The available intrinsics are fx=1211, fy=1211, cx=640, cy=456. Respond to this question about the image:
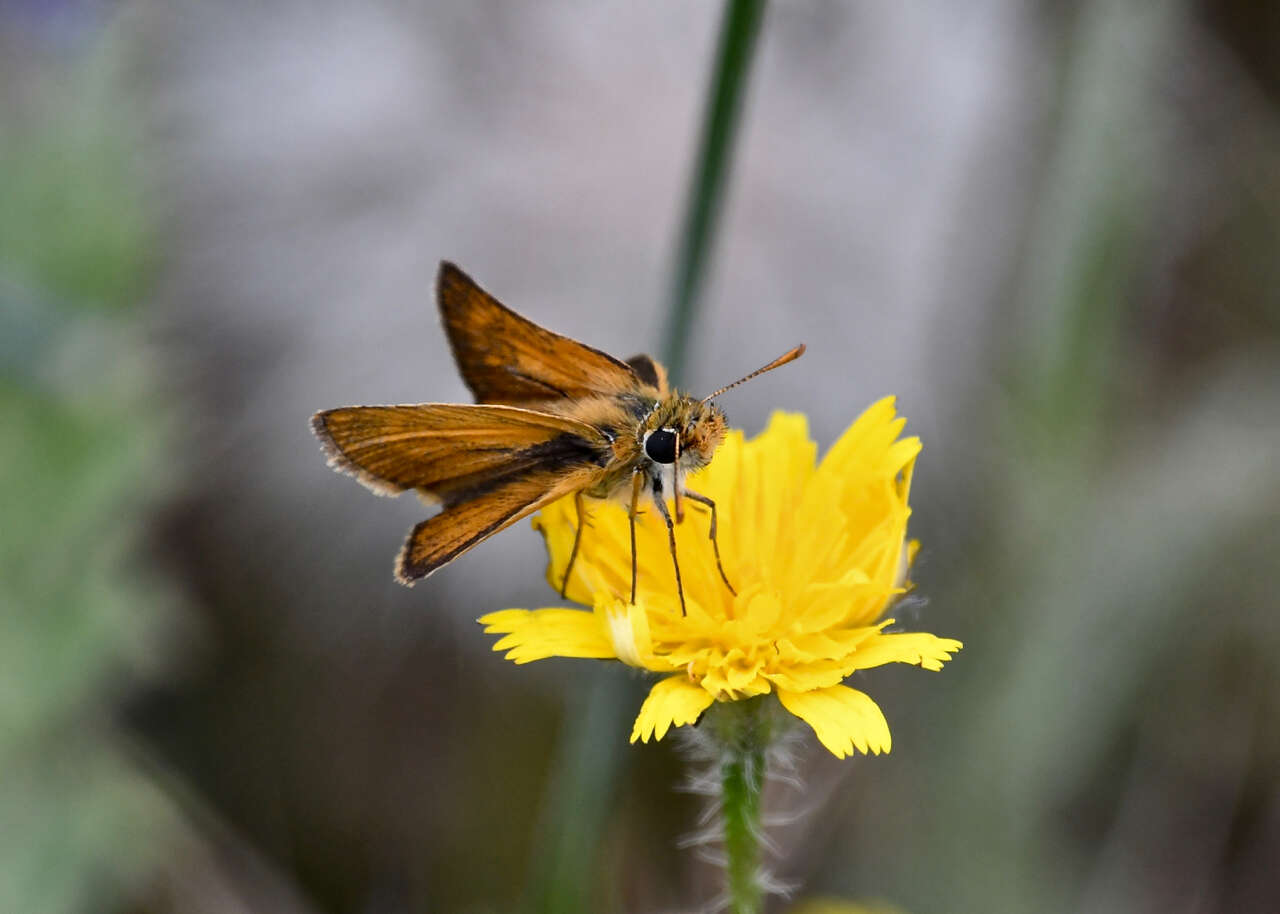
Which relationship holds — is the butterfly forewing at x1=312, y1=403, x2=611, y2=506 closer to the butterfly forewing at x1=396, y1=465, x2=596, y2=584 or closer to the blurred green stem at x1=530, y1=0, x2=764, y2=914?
the butterfly forewing at x1=396, y1=465, x2=596, y2=584

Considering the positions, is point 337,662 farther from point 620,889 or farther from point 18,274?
point 18,274

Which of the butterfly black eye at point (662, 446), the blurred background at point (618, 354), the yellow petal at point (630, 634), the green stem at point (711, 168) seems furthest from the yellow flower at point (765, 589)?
the blurred background at point (618, 354)

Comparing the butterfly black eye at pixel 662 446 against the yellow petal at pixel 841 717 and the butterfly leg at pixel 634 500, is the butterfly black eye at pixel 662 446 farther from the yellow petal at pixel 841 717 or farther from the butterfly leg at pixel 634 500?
the yellow petal at pixel 841 717

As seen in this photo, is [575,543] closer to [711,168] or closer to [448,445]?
[448,445]

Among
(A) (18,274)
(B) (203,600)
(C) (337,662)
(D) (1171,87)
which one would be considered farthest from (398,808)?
(D) (1171,87)

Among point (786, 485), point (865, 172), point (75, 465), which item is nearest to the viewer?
point (786, 485)

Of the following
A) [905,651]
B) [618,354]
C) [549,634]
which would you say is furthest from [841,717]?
[618,354]

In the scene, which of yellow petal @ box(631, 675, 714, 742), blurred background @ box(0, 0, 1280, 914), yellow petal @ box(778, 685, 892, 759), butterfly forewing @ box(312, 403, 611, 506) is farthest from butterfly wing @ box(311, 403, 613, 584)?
blurred background @ box(0, 0, 1280, 914)
